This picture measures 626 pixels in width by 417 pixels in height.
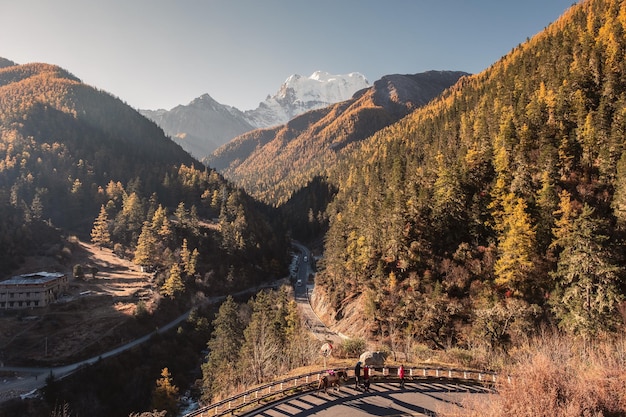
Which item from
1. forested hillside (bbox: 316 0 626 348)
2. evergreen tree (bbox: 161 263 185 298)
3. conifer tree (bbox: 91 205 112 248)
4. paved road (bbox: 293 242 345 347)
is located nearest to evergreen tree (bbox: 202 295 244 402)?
paved road (bbox: 293 242 345 347)

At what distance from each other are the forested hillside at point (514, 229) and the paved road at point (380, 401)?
20.0 meters

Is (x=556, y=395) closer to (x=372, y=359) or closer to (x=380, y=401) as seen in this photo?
(x=380, y=401)

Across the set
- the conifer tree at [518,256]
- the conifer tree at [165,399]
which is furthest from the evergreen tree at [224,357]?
the conifer tree at [518,256]

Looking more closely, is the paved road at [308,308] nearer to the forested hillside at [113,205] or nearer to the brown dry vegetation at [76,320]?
the forested hillside at [113,205]

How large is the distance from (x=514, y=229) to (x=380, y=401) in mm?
35333

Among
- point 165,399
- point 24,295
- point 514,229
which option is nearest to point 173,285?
point 24,295

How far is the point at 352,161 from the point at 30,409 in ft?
540

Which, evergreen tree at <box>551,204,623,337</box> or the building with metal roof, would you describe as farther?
the building with metal roof

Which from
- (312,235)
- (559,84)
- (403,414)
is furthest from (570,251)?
(312,235)

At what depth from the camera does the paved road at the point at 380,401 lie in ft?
66.9

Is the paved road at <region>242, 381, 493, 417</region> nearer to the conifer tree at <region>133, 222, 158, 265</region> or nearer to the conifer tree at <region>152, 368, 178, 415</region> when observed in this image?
the conifer tree at <region>152, 368, 178, 415</region>

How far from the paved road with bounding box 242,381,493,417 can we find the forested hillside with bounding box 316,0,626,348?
786 inches

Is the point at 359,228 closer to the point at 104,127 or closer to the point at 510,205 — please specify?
the point at 510,205

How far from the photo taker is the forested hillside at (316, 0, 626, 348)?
133ft
